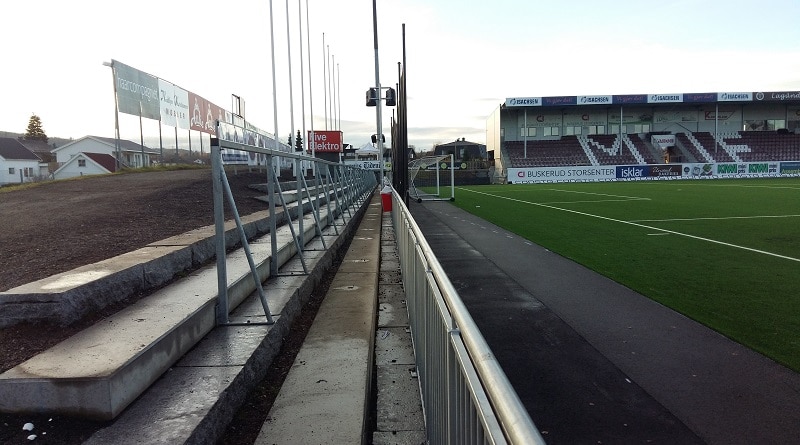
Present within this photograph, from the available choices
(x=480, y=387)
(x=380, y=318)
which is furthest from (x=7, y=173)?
(x=480, y=387)

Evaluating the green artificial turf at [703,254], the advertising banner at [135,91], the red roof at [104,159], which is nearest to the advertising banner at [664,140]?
the green artificial turf at [703,254]

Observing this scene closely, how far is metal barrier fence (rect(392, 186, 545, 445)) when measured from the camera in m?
A: 1.24

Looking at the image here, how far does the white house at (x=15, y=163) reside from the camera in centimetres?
5159

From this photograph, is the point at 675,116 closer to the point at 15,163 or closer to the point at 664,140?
the point at 664,140

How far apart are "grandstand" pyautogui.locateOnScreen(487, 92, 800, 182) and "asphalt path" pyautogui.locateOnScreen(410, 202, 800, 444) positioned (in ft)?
144

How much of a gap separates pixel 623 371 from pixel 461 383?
3.01 m

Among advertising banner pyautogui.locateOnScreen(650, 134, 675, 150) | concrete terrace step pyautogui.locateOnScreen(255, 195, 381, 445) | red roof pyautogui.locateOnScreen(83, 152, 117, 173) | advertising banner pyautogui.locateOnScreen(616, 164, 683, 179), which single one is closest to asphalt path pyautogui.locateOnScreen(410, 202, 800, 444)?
concrete terrace step pyautogui.locateOnScreen(255, 195, 381, 445)

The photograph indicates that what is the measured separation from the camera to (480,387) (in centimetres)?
152

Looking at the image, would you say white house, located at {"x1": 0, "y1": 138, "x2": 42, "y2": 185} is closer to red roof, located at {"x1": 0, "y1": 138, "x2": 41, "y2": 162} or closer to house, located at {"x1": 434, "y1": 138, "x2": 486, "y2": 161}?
red roof, located at {"x1": 0, "y1": 138, "x2": 41, "y2": 162}

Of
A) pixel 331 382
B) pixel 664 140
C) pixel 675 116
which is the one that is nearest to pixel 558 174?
pixel 664 140

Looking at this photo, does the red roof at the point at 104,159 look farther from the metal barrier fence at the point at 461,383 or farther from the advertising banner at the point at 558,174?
the metal barrier fence at the point at 461,383

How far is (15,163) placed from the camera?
5416 centimetres

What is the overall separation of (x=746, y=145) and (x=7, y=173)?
239 feet

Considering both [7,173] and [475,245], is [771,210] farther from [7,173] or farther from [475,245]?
[7,173]
